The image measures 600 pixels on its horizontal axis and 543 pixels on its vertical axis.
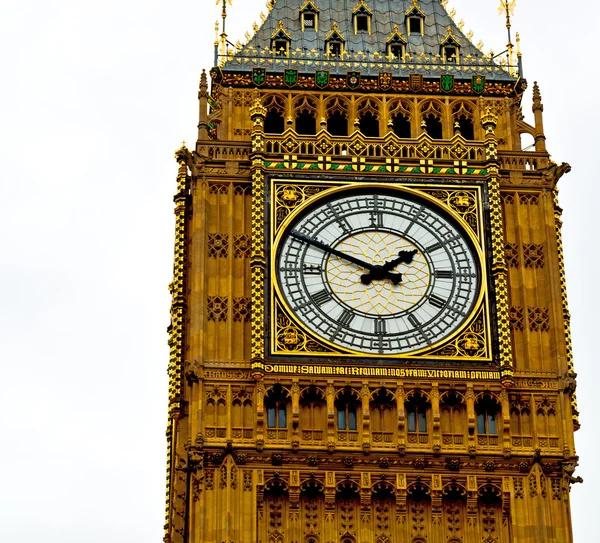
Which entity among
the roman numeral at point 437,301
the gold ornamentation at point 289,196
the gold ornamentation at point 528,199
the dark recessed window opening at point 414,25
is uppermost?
the dark recessed window opening at point 414,25

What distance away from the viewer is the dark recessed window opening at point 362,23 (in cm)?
5119

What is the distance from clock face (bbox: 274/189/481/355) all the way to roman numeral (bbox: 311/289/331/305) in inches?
0.5

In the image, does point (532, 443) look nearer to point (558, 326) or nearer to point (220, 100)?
point (558, 326)

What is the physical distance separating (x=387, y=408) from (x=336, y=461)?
4.17 feet

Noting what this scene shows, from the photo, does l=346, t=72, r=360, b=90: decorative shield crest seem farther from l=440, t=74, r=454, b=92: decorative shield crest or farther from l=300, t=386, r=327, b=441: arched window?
l=300, t=386, r=327, b=441: arched window

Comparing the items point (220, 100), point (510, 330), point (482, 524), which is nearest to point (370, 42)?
point (220, 100)

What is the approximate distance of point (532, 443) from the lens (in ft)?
148

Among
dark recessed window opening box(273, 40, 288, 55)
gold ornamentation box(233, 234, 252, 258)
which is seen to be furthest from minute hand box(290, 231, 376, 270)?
dark recessed window opening box(273, 40, 288, 55)

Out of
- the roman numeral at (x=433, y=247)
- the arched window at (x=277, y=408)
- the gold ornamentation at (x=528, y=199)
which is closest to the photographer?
the arched window at (x=277, y=408)

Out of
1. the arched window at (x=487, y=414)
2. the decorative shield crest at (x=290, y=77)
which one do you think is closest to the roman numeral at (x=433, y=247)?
the arched window at (x=487, y=414)

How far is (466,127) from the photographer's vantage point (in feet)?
163

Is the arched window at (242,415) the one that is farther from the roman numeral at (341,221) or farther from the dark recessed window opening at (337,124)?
the dark recessed window opening at (337,124)

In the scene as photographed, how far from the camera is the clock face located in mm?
46062

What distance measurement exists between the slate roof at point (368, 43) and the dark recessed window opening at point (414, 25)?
0.32 feet
